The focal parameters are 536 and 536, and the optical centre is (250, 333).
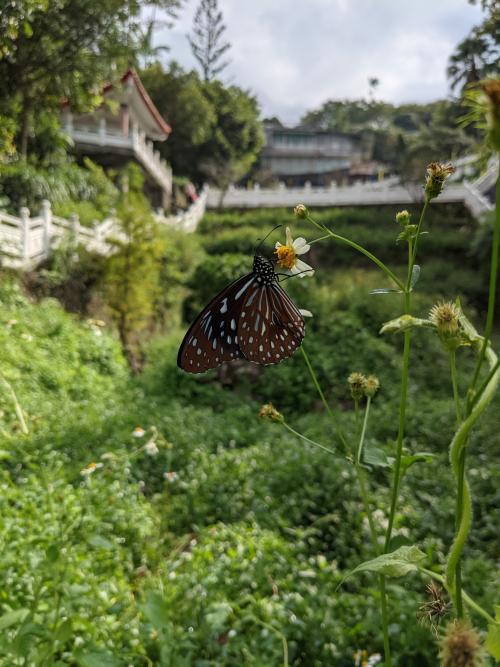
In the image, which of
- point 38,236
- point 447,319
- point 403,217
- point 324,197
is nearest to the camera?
point 447,319

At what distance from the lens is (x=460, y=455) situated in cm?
44

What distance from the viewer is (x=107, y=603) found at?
87.4 inches

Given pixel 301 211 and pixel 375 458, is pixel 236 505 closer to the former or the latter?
pixel 375 458

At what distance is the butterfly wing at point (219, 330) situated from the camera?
3.77ft

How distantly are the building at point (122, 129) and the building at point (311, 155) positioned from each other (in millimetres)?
17857

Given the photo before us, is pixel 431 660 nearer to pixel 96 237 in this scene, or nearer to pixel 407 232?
pixel 407 232

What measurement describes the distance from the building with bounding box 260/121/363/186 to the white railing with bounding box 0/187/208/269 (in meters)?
27.5

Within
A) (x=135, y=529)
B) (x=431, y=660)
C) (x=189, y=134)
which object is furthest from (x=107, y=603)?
(x=189, y=134)

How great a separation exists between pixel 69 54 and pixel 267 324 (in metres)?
8.50

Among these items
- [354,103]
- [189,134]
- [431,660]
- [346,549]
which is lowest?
[346,549]

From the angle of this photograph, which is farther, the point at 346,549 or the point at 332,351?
the point at 332,351

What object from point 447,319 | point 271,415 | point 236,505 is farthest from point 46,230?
point 447,319

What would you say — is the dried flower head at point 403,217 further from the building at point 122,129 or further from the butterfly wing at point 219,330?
the building at point 122,129

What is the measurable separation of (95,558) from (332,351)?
5.35 m
